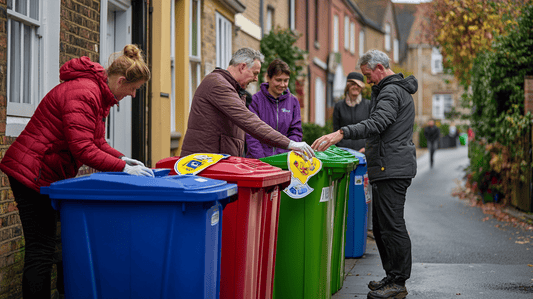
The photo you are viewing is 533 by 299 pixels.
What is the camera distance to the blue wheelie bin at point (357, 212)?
688 centimetres

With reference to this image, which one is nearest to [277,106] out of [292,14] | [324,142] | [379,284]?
[324,142]

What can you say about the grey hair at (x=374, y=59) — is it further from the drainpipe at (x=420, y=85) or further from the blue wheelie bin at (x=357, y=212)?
the drainpipe at (x=420, y=85)

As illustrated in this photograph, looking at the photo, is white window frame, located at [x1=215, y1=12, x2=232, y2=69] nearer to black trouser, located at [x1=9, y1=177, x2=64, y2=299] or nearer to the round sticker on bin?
black trouser, located at [x1=9, y1=177, x2=64, y2=299]

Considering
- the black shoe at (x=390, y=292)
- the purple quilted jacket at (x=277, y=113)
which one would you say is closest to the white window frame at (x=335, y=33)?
the purple quilted jacket at (x=277, y=113)

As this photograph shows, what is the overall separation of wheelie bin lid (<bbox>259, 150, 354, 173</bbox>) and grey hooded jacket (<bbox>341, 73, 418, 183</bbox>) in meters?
0.24

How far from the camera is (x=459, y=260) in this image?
22.6ft

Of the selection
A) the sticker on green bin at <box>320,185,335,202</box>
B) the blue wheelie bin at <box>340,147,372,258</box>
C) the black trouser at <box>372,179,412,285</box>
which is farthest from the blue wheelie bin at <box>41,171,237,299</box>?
the blue wheelie bin at <box>340,147,372,258</box>

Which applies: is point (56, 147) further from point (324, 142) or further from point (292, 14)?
point (292, 14)

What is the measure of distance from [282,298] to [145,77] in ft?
6.40

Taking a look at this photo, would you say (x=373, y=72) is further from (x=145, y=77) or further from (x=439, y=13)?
Result: (x=439, y=13)

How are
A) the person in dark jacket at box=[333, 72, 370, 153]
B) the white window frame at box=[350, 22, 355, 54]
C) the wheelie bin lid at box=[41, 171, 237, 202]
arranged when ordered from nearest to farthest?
the wheelie bin lid at box=[41, 171, 237, 202] < the person in dark jacket at box=[333, 72, 370, 153] < the white window frame at box=[350, 22, 355, 54]

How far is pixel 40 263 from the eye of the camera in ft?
11.8

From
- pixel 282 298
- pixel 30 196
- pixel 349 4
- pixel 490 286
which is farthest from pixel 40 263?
pixel 349 4

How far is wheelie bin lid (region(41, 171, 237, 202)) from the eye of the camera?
121 inches
